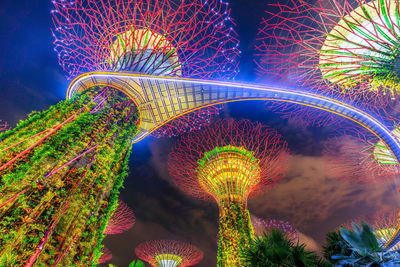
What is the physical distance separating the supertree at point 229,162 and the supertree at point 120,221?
7.91 meters

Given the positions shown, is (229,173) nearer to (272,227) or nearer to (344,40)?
(272,227)

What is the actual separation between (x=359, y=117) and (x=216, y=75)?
6820mm

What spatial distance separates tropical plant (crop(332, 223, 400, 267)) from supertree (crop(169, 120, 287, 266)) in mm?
7291

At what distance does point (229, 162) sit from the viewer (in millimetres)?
14594

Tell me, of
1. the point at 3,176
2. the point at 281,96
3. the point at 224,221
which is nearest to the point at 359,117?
the point at 281,96

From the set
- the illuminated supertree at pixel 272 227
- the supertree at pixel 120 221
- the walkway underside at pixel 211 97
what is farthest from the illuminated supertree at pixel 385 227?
the supertree at pixel 120 221

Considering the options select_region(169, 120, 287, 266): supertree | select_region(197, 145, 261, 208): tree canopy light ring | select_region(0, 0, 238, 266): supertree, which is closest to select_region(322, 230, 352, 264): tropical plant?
select_region(169, 120, 287, 266): supertree

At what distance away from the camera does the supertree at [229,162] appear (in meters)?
13.7

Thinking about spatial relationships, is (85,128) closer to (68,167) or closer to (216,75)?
(68,167)

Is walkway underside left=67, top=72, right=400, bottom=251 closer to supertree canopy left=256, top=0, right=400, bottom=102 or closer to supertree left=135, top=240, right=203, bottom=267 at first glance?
supertree canopy left=256, top=0, right=400, bottom=102

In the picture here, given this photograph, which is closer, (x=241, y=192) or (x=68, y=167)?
(x=68, y=167)

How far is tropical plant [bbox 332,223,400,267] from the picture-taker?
4770 mm

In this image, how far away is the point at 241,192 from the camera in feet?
43.8

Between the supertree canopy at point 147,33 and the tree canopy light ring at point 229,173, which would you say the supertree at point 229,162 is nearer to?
the tree canopy light ring at point 229,173
